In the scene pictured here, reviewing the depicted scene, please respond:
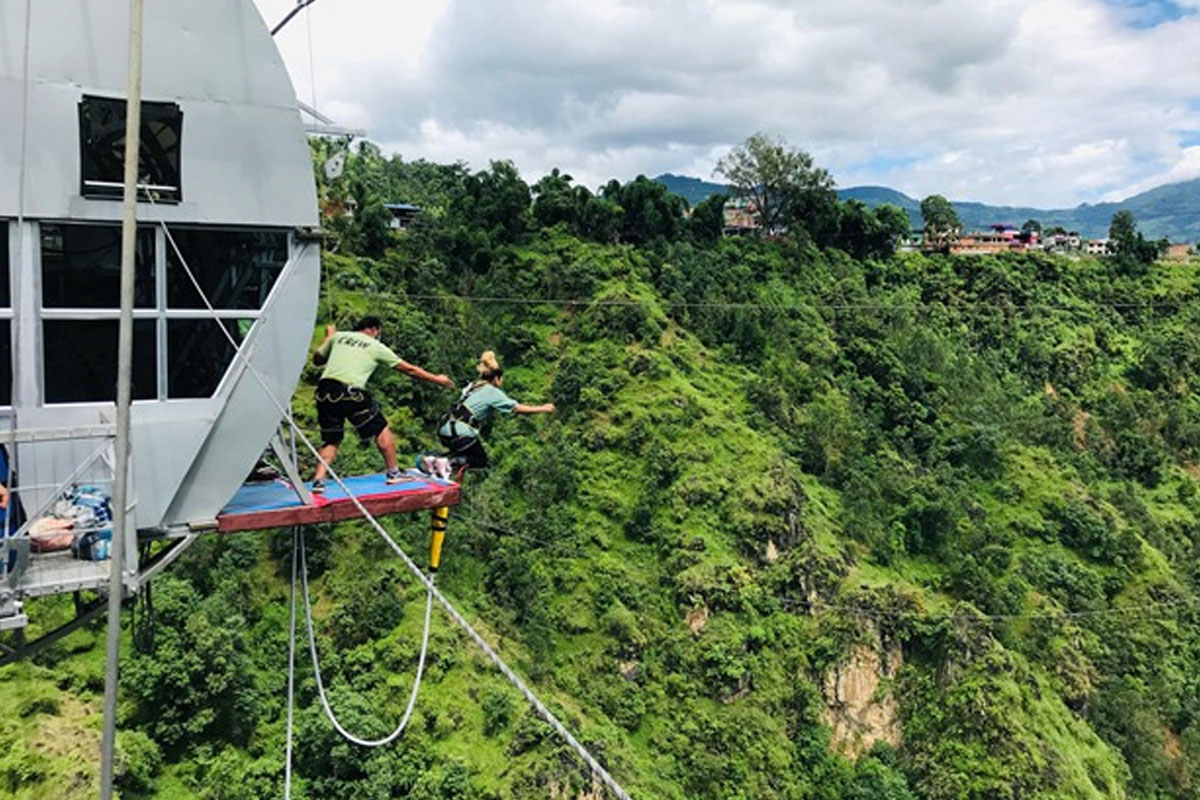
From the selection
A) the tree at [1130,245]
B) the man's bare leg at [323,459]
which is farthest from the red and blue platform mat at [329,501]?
the tree at [1130,245]

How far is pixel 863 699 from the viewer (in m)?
27.7

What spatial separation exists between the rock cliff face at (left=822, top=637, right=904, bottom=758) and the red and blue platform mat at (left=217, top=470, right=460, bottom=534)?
23921mm

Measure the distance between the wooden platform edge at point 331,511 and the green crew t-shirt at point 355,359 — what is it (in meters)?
0.98

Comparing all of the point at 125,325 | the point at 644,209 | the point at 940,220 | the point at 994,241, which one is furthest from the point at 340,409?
the point at 994,241

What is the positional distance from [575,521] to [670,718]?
6.53 meters

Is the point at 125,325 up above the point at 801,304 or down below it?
above

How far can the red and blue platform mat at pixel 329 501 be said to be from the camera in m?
5.39

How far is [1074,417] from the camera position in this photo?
43.1 meters

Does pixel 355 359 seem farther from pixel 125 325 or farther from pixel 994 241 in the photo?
pixel 994 241

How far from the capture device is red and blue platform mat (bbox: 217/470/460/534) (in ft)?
17.7

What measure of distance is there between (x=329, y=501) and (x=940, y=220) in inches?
2141

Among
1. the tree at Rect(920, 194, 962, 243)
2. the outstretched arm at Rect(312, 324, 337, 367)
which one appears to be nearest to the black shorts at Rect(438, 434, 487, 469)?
the outstretched arm at Rect(312, 324, 337, 367)

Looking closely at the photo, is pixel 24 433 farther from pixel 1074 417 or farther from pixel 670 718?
pixel 1074 417

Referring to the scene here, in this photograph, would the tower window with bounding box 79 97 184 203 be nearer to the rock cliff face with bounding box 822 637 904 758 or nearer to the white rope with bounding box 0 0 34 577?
the white rope with bounding box 0 0 34 577
